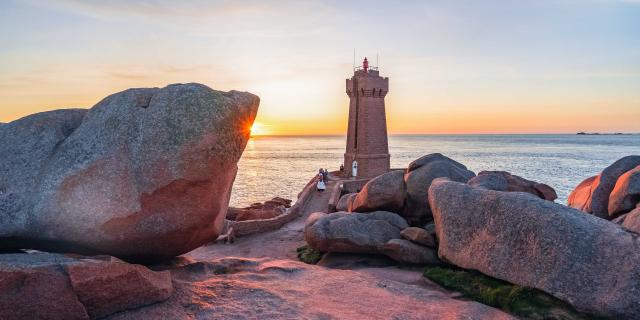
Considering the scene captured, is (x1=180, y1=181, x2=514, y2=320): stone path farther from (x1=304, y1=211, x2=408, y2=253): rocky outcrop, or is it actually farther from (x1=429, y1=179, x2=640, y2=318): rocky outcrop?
(x1=304, y1=211, x2=408, y2=253): rocky outcrop

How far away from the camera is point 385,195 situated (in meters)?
14.6

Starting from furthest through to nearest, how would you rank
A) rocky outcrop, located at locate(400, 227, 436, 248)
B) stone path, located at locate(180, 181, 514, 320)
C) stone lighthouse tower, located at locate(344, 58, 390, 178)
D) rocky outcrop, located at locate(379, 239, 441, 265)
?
stone lighthouse tower, located at locate(344, 58, 390, 178) < rocky outcrop, located at locate(400, 227, 436, 248) < rocky outcrop, located at locate(379, 239, 441, 265) < stone path, located at locate(180, 181, 514, 320)

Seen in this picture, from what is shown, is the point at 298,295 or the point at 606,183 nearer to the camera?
the point at 298,295

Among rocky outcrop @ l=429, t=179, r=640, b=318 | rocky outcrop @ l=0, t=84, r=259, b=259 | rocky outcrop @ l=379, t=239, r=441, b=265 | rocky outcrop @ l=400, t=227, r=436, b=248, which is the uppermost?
rocky outcrop @ l=0, t=84, r=259, b=259

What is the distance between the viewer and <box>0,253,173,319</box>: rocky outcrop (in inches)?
225

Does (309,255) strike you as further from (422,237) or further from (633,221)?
(633,221)

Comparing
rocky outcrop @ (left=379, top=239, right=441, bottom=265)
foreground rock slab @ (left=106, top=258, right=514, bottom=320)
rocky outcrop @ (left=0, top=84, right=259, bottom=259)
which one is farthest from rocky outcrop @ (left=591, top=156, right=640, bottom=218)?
rocky outcrop @ (left=0, top=84, right=259, bottom=259)

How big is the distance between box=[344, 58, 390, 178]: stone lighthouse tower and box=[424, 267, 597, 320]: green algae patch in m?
28.7

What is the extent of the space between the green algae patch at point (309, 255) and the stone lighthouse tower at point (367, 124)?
2411cm

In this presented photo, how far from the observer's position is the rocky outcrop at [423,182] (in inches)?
582

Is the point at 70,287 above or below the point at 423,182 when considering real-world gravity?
below

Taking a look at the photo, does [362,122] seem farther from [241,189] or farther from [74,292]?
[74,292]

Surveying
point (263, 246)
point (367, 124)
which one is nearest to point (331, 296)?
point (263, 246)

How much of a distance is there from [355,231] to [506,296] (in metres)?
5.09
